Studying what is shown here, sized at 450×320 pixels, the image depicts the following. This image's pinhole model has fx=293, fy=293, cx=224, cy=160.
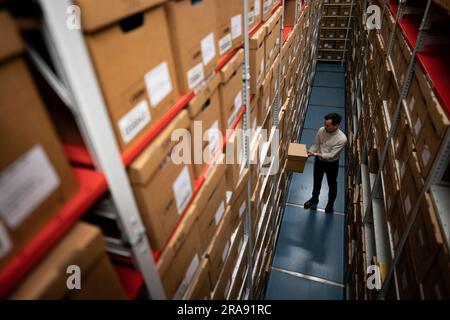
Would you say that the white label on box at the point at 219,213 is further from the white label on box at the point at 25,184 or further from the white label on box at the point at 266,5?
the white label on box at the point at 266,5

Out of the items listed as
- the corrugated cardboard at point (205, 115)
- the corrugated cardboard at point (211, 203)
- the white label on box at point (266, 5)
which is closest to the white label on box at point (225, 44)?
the corrugated cardboard at point (205, 115)

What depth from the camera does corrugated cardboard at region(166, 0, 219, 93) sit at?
98 cm

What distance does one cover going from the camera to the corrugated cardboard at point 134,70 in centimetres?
73

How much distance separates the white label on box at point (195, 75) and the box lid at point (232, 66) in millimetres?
197

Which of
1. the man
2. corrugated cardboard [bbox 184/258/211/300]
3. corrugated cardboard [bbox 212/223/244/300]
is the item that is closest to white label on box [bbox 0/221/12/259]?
corrugated cardboard [bbox 184/258/211/300]

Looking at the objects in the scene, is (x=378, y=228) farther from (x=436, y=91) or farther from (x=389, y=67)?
(x=389, y=67)

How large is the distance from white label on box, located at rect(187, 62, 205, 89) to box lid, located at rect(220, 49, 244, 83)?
20 centimetres

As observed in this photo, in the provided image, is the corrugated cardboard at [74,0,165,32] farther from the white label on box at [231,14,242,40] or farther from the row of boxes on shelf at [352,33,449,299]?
the row of boxes on shelf at [352,33,449,299]

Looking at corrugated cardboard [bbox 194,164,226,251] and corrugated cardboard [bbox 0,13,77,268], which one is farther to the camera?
corrugated cardboard [bbox 194,164,226,251]

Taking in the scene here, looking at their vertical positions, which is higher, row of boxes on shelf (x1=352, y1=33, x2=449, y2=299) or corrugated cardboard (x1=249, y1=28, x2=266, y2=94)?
corrugated cardboard (x1=249, y1=28, x2=266, y2=94)

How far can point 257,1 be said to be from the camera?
190 centimetres

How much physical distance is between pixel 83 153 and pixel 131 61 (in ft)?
0.93

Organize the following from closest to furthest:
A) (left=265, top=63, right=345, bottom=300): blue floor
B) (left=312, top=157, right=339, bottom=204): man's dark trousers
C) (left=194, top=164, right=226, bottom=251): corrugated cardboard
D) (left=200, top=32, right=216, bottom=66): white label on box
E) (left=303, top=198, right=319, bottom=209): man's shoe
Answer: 1. (left=200, top=32, right=216, bottom=66): white label on box
2. (left=194, top=164, right=226, bottom=251): corrugated cardboard
3. (left=265, top=63, right=345, bottom=300): blue floor
4. (left=312, top=157, right=339, bottom=204): man's dark trousers
5. (left=303, top=198, right=319, bottom=209): man's shoe
